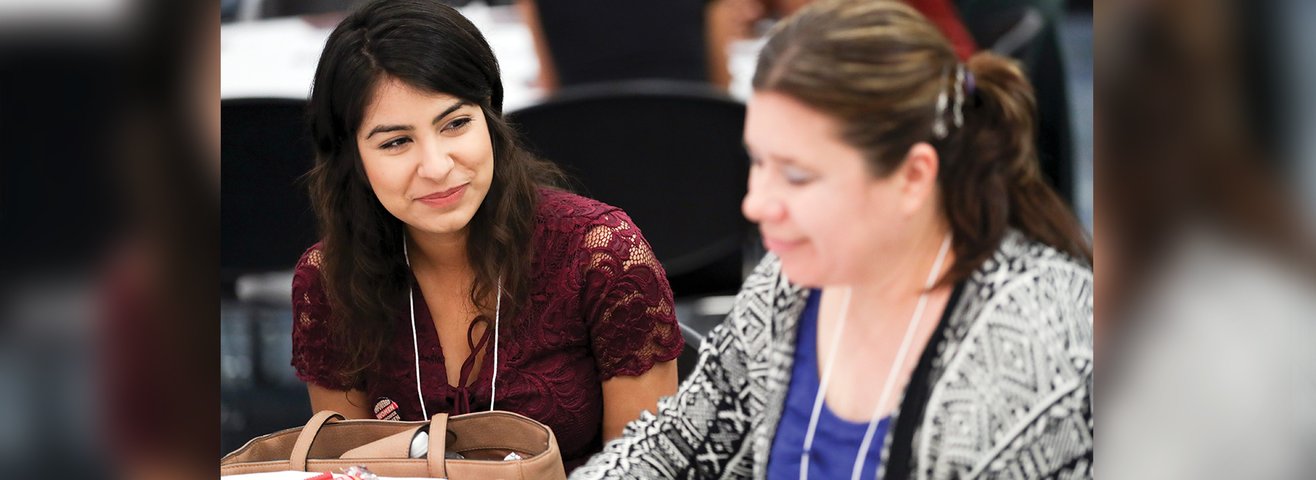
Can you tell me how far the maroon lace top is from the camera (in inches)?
73.6

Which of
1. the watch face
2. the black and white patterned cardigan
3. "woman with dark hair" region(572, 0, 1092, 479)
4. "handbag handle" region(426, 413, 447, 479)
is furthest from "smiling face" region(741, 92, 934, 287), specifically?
the watch face

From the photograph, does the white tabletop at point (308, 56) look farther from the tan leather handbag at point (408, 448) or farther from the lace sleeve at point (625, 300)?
the tan leather handbag at point (408, 448)

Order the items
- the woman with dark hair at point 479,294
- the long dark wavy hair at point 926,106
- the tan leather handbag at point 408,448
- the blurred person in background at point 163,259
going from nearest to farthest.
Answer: the long dark wavy hair at point 926,106
the blurred person in background at point 163,259
the tan leather handbag at point 408,448
the woman with dark hair at point 479,294

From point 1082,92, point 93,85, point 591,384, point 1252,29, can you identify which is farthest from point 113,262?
point 1252,29

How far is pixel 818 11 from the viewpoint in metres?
1.43

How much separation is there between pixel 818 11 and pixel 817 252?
0.84 ft

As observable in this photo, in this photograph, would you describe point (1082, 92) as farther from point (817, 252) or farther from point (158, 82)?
point (158, 82)

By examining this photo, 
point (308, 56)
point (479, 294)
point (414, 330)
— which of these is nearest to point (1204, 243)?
point (479, 294)

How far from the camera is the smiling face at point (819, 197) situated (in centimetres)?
143

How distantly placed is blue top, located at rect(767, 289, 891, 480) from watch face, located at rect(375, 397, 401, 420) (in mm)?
567

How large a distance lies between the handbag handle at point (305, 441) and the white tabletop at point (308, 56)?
1.45 feet

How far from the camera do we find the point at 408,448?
1.75 metres

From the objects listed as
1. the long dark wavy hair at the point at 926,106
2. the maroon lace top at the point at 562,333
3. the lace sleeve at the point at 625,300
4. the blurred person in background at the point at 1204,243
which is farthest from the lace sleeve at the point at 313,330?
the blurred person in background at the point at 1204,243

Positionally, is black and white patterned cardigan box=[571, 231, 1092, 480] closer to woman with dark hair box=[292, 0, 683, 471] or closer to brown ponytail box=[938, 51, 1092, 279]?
brown ponytail box=[938, 51, 1092, 279]
